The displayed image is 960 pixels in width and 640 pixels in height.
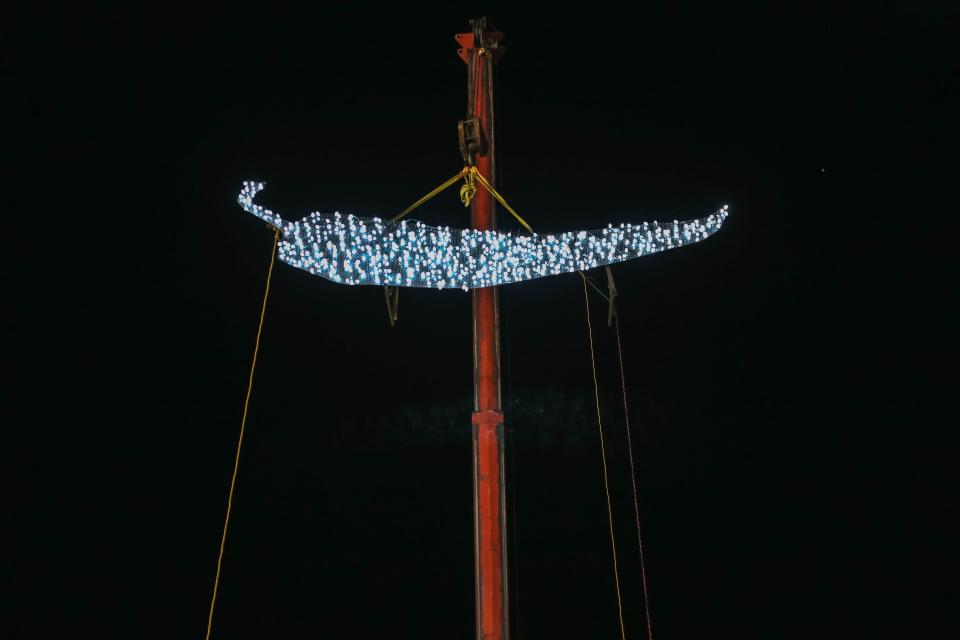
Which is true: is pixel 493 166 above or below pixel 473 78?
below

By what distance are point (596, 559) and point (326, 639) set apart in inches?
42.5

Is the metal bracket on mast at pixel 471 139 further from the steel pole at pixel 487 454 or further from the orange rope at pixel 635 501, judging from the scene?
the orange rope at pixel 635 501

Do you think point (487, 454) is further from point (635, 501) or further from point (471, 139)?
point (635, 501)

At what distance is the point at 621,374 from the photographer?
3.67 metres

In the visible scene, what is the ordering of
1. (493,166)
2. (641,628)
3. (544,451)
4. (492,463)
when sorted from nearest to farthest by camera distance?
(492,463)
(493,166)
(641,628)
(544,451)

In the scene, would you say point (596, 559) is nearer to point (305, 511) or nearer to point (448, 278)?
point (305, 511)

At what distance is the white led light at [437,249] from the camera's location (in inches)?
105

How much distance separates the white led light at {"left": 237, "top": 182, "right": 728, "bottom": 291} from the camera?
2.66 meters

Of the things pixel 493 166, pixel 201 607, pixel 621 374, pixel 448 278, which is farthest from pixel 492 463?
pixel 201 607

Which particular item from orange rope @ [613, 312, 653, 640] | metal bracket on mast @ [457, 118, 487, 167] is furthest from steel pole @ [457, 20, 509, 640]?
orange rope @ [613, 312, 653, 640]

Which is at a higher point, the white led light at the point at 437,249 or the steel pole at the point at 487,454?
the white led light at the point at 437,249

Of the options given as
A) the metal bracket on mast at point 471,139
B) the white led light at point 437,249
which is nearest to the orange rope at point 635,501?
the white led light at point 437,249

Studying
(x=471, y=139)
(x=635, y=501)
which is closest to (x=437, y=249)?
(x=471, y=139)

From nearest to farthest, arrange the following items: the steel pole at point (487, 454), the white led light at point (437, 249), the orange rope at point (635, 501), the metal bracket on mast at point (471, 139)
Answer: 1. the steel pole at point (487, 454)
2. the white led light at point (437, 249)
3. the metal bracket on mast at point (471, 139)
4. the orange rope at point (635, 501)
